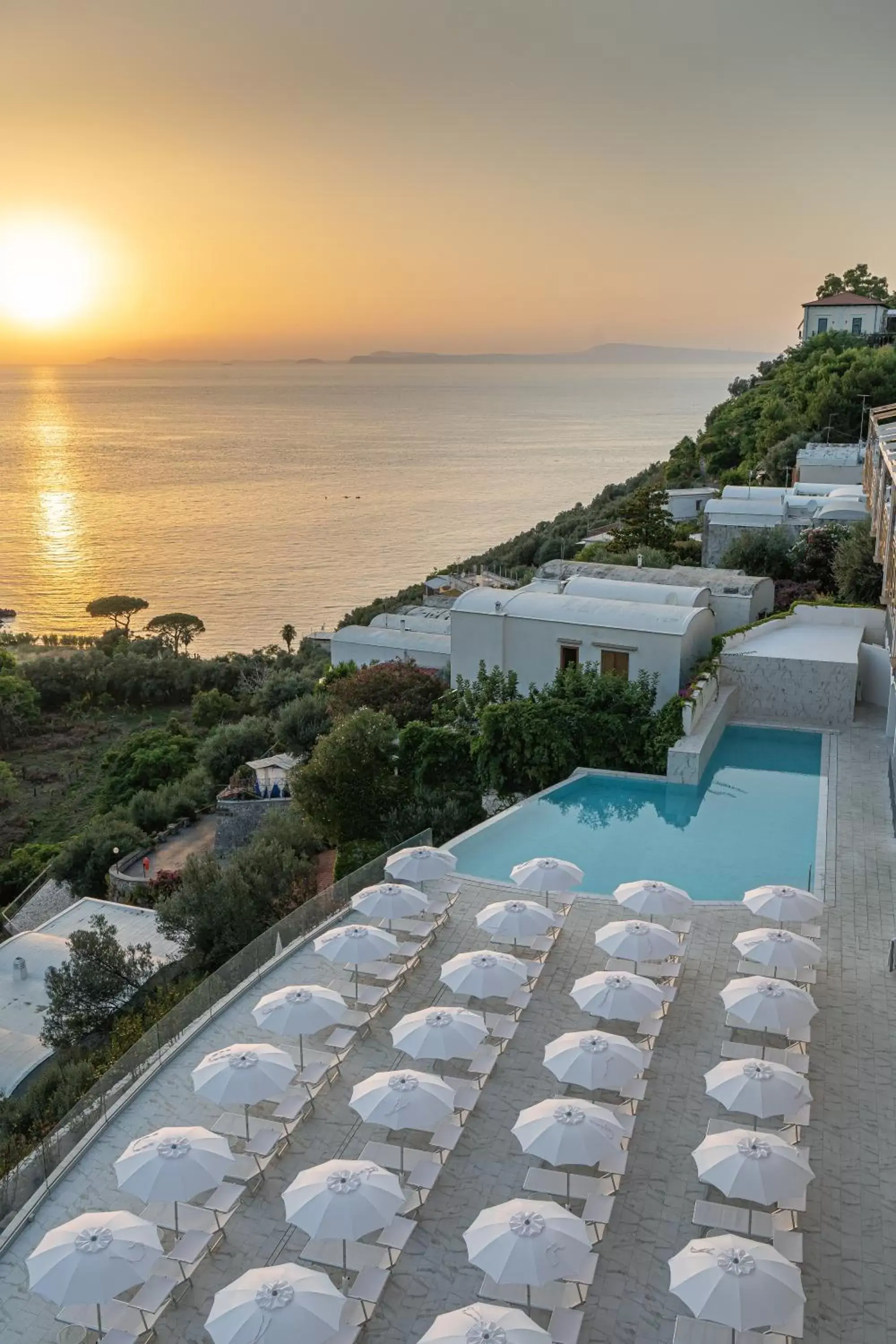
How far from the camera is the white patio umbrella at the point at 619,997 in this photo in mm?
9312

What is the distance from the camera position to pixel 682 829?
1509cm

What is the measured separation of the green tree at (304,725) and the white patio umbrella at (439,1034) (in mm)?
14277

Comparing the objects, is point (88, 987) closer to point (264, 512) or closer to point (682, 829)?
point (682, 829)

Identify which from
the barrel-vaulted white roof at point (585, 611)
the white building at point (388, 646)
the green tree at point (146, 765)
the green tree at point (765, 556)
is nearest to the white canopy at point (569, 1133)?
the barrel-vaulted white roof at point (585, 611)

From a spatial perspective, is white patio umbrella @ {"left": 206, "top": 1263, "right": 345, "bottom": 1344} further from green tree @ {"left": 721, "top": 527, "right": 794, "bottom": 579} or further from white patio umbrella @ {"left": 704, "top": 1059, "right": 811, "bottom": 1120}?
green tree @ {"left": 721, "top": 527, "right": 794, "bottom": 579}

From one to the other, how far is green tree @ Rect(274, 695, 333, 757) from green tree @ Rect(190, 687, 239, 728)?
11.0 m

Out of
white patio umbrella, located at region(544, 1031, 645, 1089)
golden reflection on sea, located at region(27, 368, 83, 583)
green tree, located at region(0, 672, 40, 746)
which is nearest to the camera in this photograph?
white patio umbrella, located at region(544, 1031, 645, 1089)

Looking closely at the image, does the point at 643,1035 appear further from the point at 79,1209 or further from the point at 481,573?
the point at 481,573

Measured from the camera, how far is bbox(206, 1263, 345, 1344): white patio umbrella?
6133 millimetres

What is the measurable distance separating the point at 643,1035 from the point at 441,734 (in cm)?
820

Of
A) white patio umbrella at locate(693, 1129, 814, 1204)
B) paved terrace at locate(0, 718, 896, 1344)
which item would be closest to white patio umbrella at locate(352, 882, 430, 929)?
paved terrace at locate(0, 718, 896, 1344)

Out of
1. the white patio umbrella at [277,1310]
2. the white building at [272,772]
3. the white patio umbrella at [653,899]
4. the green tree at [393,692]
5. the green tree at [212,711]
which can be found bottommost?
the green tree at [212,711]

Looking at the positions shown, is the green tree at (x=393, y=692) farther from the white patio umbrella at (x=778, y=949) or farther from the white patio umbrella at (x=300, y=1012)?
the white patio umbrella at (x=300, y=1012)

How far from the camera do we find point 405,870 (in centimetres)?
1224
